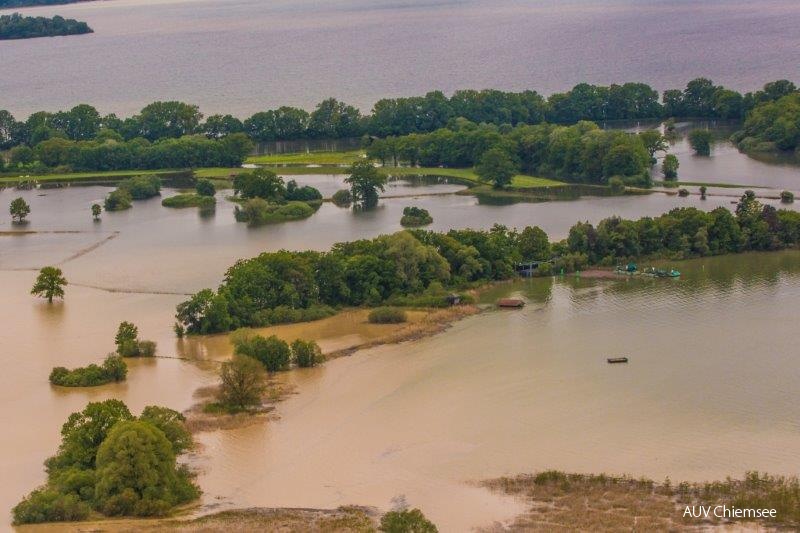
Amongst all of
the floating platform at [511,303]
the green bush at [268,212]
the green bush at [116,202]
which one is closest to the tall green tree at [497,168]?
the green bush at [268,212]

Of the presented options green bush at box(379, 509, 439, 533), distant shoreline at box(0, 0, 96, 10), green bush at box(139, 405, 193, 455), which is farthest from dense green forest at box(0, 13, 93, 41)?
green bush at box(379, 509, 439, 533)

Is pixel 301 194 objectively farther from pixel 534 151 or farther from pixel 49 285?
pixel 49 285

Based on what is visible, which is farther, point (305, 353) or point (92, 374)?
point (305, 353)

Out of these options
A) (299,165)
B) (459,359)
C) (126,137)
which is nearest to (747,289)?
(459,359)

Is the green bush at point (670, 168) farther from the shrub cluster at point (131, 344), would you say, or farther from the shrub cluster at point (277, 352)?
the shrub cluster at point (131, 344)

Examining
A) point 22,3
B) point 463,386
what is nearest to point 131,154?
point 463,386

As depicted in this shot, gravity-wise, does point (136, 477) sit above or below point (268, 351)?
below

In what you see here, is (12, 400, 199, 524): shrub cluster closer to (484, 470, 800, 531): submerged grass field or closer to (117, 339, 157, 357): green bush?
(484, 470, 800, 531): submerged grass field
